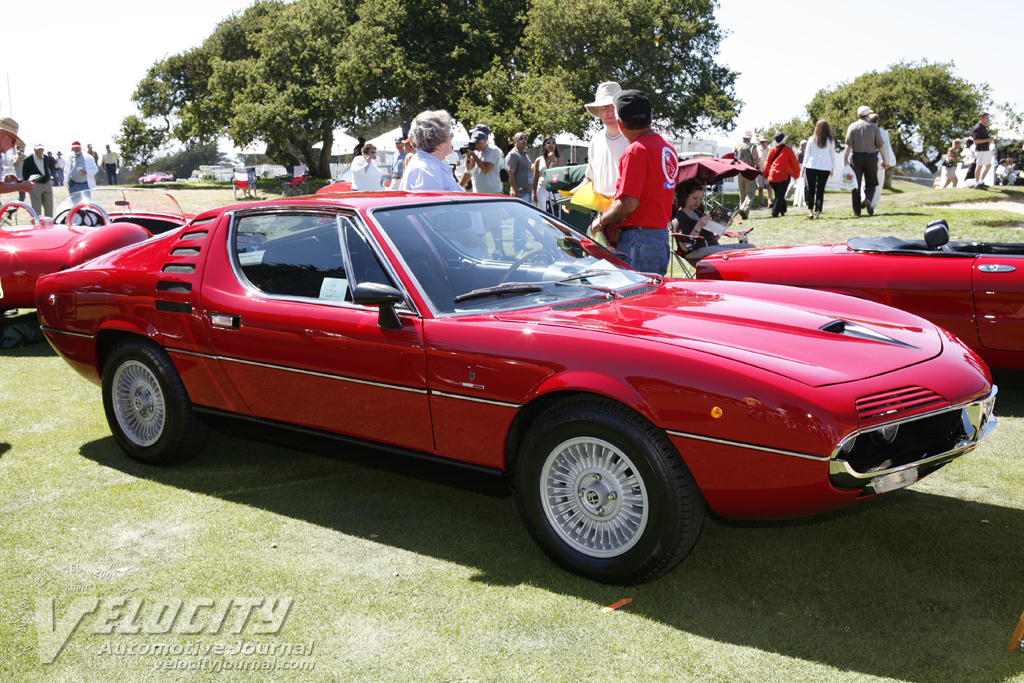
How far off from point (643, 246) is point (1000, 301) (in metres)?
2.12

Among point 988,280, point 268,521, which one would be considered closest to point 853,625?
point 268,521

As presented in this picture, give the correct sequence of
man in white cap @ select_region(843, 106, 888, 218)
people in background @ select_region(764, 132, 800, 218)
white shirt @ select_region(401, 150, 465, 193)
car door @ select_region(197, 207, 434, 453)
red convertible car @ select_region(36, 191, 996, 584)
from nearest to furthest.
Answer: red convertible car @ select_region(36, 191, 996, 584), car door @ select_region(197, 207, 434, 453), white shirt @ select_region(401, 150, 465, 193), man in white cap @ select_region(843, 106, 888, 218), people in background @ select_region(764, 132, 800, 218)

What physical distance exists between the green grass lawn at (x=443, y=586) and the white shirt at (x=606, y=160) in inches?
113

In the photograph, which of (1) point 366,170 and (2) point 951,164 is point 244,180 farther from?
(2) point 951,164

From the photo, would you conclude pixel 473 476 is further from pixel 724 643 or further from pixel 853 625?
pixel 853 625

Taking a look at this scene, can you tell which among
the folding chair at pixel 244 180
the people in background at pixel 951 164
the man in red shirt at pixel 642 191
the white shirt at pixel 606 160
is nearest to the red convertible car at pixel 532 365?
the man in red shirt at pixel 642 191

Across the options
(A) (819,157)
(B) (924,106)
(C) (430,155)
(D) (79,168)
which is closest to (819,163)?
(A) (819,157)

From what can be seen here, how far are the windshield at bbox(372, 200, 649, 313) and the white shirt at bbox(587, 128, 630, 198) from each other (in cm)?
192

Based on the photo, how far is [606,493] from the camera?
3.23 meters

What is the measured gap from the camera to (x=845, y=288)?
569 centimetres

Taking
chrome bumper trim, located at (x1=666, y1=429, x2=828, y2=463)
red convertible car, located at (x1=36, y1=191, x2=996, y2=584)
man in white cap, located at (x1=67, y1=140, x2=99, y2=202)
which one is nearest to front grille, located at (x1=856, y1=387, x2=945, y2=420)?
red convertible car, located at (x1=36, y1=191, x2=996, y2=584)

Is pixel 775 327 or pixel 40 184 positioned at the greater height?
pixel 40 184

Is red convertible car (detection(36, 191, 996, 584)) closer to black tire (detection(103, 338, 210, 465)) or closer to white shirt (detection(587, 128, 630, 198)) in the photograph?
black tire (detection(103, 338, 210, 465))

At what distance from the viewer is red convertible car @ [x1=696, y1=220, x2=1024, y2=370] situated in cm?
524
